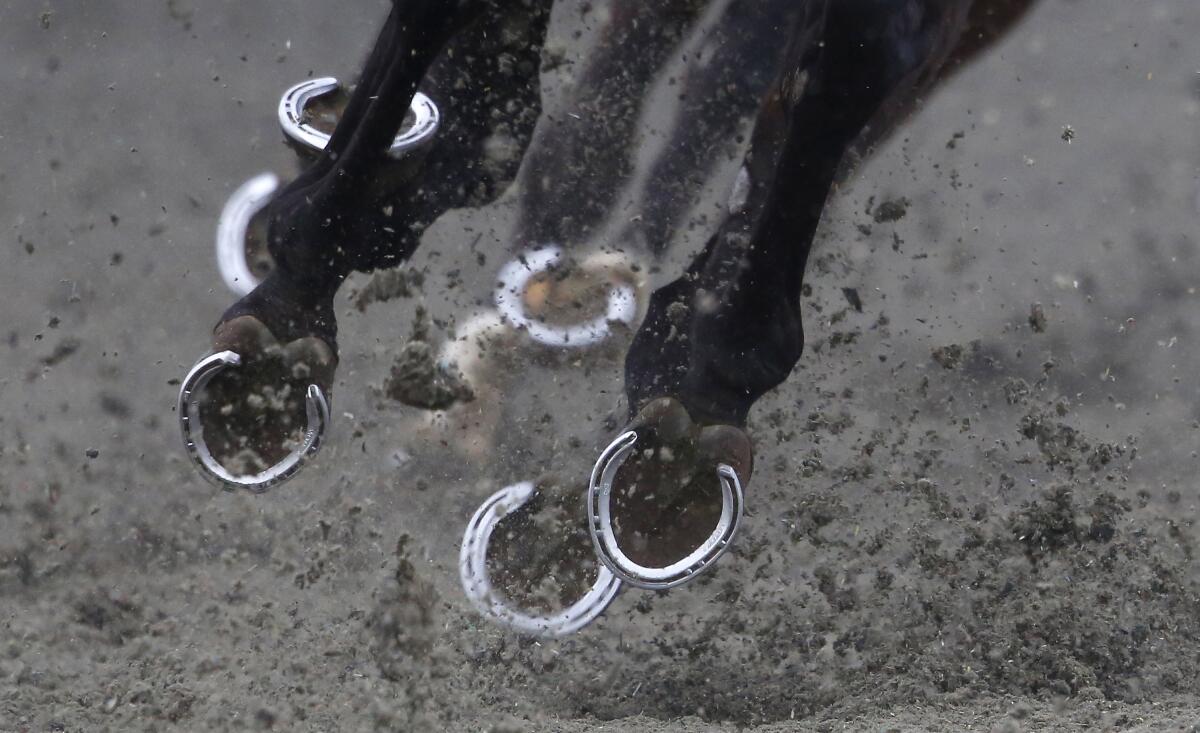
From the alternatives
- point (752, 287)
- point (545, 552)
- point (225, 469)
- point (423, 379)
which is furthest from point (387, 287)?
point (752, 287)

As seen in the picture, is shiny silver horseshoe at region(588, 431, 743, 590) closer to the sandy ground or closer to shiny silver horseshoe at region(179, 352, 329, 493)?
the sandy ground

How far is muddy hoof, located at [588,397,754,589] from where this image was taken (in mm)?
1554

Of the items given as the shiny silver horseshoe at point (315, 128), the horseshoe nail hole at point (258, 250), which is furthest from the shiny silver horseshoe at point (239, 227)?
the shiny silver horseshoe at point (315, 128)

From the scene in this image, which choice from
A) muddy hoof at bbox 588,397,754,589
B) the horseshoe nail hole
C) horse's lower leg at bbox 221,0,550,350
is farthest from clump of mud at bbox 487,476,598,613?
the horseshoe nail hole

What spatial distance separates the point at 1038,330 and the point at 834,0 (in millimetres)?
909

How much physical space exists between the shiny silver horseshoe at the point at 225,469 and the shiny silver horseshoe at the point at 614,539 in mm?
535

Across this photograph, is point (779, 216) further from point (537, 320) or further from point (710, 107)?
point (537, 320)

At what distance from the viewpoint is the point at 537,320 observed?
A: 183 centimetres

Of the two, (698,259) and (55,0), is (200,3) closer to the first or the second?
(55,0)

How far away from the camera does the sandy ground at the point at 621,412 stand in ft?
5.75

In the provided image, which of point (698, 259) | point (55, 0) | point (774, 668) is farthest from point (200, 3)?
point (774, 668)

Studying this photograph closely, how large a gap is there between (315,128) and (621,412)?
2.82 ft

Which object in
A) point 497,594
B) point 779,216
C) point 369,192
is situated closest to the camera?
point 779,216

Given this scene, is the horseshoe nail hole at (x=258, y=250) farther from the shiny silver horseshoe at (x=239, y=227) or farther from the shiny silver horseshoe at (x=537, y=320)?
the shiny silver horseshoe at (x=537, y=320)
